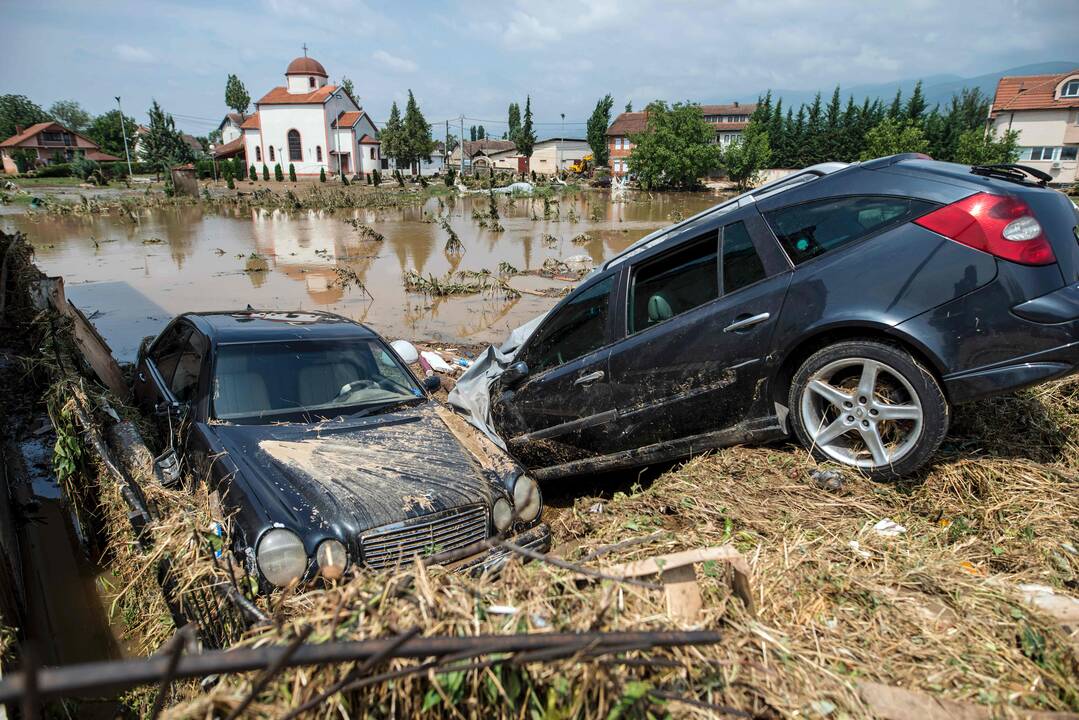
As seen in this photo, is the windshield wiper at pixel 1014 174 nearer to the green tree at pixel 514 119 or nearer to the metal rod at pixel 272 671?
the metal rod at pixel 272 671

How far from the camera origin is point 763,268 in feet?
13.2

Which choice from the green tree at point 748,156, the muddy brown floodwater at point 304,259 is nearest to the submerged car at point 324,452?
the muddy brown floodwater at point 304,259

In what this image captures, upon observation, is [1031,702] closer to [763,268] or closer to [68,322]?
[763,268]

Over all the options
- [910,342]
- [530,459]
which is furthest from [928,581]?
[530,459]

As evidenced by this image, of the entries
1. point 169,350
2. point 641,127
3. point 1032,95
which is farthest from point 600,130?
point 169,350

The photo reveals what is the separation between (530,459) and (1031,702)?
11.4 ft

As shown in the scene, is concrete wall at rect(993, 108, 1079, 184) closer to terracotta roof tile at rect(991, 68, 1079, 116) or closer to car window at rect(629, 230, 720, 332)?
terracotta roof tile at rect(991, 68, 1079, 116)

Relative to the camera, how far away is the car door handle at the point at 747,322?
154 inches

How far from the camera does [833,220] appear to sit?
12.7 ft

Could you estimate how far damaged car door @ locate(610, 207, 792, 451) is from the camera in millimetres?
3973

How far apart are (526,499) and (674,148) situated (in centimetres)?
6171

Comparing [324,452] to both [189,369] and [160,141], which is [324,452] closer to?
[189,369]

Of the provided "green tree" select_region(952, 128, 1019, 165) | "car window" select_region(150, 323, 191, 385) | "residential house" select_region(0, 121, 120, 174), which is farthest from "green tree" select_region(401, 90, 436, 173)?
"car window" select_region(150, 323, 191, 385)

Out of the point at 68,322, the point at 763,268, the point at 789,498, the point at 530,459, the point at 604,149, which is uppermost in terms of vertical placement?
the point at 604,149
